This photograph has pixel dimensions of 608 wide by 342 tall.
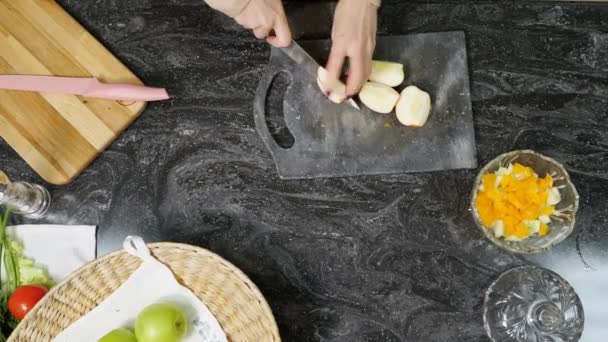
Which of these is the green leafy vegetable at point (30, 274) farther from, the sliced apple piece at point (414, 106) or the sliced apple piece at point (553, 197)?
the sliced apple piece at point (553, 197)

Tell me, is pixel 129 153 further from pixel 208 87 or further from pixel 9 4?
pixel 9 4

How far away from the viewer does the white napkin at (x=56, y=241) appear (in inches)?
43.6

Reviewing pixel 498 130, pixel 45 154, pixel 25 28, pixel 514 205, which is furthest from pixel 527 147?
pixel 25 28

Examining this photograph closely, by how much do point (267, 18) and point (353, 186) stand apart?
1.18ft

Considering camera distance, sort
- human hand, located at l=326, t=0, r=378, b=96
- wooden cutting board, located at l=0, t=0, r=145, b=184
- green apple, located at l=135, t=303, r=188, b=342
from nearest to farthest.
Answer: green apple, located at l=135, t=303, r=188, b=342, human hand, located at l=326, t=0, r=378, b=96, wooden cutting board, located at l=0, t=0, r=145, b=184

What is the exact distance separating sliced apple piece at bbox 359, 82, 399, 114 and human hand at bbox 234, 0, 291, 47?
0.18 metres

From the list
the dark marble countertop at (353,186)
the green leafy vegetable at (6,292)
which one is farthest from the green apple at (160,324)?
the green leafy vegetable at (6,292)

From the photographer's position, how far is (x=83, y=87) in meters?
1.11

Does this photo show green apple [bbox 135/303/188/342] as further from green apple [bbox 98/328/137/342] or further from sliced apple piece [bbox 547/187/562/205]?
sliced apple piece [bbox 547/187/562/205]

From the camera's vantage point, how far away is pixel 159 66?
1.18 metres

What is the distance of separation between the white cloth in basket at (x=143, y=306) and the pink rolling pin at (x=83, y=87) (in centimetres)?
32

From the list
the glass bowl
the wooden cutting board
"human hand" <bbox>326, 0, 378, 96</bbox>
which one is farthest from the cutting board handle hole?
the glass bowl

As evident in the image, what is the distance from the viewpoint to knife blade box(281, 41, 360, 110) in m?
1.09

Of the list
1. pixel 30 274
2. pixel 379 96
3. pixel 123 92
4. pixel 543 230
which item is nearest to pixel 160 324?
pixel 30 274
